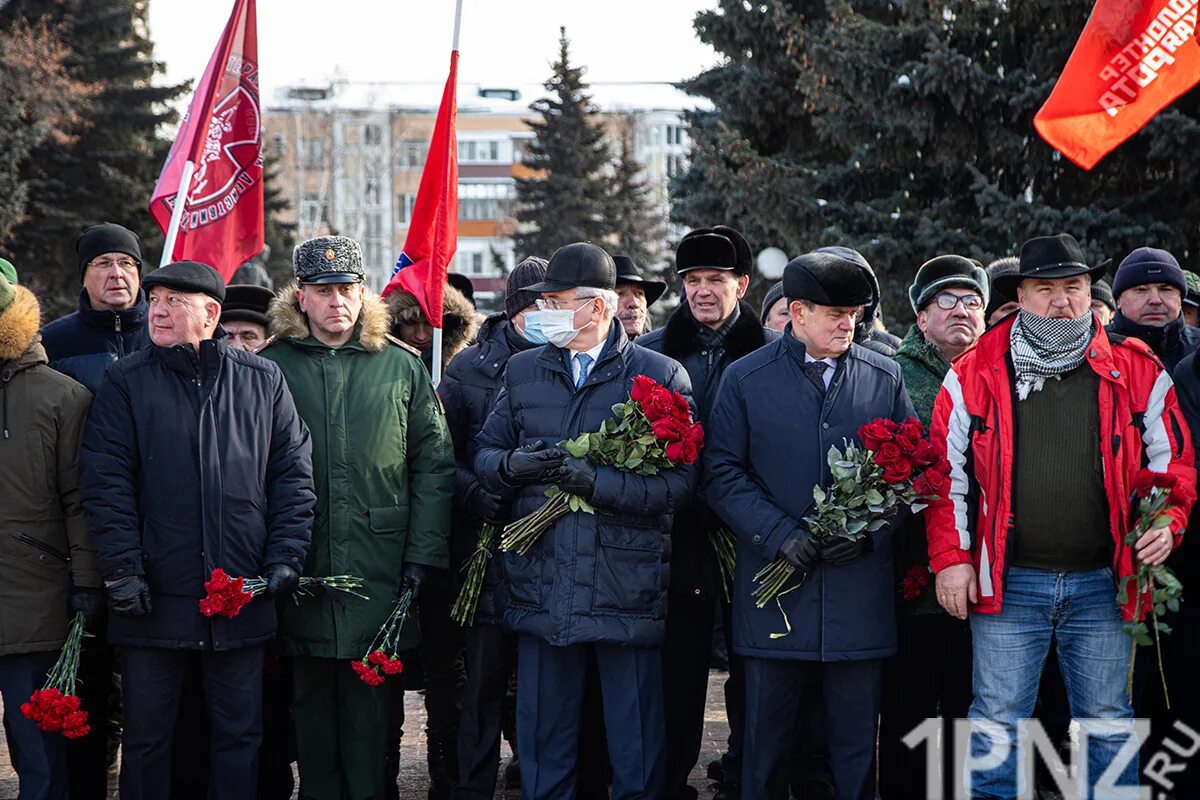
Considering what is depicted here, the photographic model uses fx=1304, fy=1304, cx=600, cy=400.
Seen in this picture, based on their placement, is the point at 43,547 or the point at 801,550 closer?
the point at 801,550

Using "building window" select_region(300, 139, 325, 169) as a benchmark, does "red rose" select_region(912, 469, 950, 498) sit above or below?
below

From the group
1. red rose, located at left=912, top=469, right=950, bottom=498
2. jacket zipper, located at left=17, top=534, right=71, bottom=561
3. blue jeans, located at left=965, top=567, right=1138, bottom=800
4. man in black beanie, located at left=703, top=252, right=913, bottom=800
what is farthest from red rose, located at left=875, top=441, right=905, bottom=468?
jacket zipper, located at left=17, top=534, right=71, bottom=561

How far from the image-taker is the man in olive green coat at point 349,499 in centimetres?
571

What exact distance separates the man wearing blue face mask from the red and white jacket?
1818 mm

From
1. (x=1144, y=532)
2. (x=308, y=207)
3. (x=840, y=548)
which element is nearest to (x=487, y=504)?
(x=840, y=548)

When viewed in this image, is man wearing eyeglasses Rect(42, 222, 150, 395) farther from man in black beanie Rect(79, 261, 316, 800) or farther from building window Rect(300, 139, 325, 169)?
building window Rect(300, 139, 325, 169)

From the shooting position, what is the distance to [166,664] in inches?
210

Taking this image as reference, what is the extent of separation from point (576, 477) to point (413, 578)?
1.08 metres

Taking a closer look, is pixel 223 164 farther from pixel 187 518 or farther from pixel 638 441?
pixel 638 441

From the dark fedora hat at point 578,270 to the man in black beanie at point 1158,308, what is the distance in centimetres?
313

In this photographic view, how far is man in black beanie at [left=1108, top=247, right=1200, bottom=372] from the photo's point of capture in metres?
6.98

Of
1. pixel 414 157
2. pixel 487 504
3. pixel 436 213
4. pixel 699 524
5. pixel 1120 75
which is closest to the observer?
pixel 487 504

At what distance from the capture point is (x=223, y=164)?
812 cm

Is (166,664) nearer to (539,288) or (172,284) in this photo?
(172,284)
